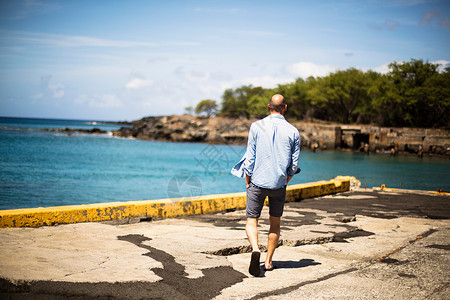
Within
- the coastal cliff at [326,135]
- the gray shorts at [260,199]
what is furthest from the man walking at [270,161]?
the coastal cliff at [326,135]

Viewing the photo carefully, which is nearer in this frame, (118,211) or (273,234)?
(273,234)

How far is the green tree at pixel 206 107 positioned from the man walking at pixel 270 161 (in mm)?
117364

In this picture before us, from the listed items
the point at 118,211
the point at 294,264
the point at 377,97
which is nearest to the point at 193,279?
the point at 294,264

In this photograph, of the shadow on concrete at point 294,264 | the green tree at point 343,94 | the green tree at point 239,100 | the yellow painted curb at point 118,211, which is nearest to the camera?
the shadow on concrete at point 294,264

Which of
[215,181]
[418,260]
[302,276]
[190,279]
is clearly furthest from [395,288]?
[215,181]

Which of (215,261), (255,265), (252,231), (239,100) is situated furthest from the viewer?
(239,100)

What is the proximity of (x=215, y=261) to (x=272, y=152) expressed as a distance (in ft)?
4.64

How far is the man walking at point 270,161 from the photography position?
4195mm

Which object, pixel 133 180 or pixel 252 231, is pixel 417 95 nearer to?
pixel 133 180

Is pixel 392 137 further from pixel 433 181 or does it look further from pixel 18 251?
pixel 18 251

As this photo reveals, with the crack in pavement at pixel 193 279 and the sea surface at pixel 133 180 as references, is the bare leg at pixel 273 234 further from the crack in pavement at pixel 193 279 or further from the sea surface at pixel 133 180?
the sea surface at pixel 133 180

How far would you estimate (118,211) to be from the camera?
A: 6.83m

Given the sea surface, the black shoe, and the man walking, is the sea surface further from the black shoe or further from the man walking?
the black shoe

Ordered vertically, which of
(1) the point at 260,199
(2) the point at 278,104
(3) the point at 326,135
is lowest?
(1) the point at 260,199
